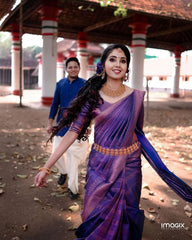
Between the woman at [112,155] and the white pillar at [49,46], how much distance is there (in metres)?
8.26

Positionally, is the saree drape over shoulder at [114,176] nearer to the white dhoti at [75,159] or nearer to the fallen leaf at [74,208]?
the fallen leaf at [74,208]

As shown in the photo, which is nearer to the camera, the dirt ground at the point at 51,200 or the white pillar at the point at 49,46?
the dirt ground at the point at 51,200

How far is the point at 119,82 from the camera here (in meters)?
1.97

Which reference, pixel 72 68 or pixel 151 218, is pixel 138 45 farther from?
pixel 151 218

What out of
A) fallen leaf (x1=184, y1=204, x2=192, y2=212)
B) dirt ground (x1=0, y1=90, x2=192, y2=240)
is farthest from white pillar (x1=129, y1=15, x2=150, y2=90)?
fallen leaf (x1=184, y1=204, x2=192, y2=212)

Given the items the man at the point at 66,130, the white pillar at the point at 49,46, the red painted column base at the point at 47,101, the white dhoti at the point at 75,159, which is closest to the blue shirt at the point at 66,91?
the man at the point at 66,130

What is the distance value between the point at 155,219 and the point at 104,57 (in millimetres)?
1946

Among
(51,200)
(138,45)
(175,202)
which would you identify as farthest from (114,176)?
(138,45)

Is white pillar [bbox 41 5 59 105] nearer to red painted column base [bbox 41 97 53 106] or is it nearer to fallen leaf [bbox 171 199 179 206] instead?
red painted column base [bbox 41 97 53 106]

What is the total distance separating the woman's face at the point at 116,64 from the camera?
1.90 m

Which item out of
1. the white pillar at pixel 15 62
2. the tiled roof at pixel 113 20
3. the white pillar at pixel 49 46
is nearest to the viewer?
the white pillar at pixel 49 46

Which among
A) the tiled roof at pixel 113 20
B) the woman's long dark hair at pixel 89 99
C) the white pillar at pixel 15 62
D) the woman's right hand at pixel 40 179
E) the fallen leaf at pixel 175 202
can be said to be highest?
the tiled roof at pixel 113 20

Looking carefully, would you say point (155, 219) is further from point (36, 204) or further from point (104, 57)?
point (104, 57)

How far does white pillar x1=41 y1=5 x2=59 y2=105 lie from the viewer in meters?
9.70
